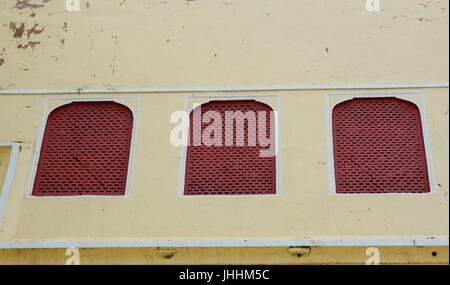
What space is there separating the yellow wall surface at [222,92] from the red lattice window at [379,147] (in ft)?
0.47

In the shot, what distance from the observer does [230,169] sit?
24.2 feet

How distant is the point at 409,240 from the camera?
6.61 m

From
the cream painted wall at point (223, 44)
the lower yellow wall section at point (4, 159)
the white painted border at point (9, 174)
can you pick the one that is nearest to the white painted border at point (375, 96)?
the cream painted wall at point (223, 44)

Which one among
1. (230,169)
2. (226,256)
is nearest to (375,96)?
(230,169)

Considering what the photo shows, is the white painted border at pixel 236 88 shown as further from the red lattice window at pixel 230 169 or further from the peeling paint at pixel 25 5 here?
the peeling paint at pixel 25 5

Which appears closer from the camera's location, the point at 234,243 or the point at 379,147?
the point at 234,243

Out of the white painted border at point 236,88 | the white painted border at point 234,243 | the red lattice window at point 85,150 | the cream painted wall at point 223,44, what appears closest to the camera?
the white painted border at point 234,243

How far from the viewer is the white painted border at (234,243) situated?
6.59m

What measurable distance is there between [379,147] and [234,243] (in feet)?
6.94

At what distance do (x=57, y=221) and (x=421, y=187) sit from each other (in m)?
4.09

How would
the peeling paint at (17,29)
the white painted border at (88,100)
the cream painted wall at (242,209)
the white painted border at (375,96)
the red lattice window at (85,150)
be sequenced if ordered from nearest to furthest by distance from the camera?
1. the cream painted wall at (242,209)
2. the white painted border at (375,96)
3. the white painted border at (88,100)
4. the red lattice window at (85,150)
5. the peeling paint at (17,29)

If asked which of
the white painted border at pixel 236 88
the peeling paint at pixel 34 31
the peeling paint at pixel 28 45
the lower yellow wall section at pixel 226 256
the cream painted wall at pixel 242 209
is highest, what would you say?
the peeling paint at pixel 34 31

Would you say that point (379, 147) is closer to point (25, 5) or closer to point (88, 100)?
point (88, 100)
